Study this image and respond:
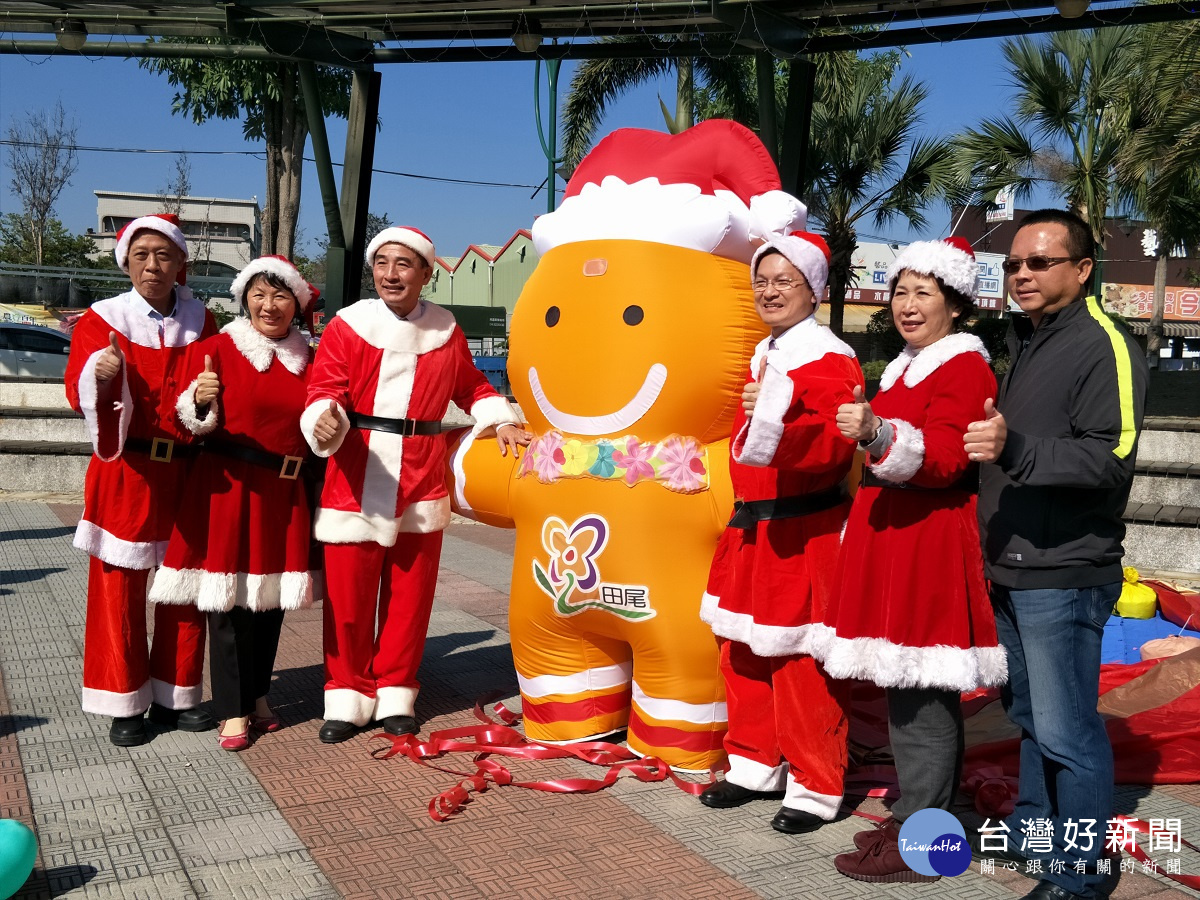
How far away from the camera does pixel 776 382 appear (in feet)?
11.4

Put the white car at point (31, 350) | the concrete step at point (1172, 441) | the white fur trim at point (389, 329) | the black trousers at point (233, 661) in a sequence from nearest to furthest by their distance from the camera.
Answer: the black trousers at point (233, 661) → the white fur trim at point (389, 329) → the concrete step at point (1172, 441) → the white car at point (31, 350)

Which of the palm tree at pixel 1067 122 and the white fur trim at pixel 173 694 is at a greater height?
the palm tree at pixel 1067 122

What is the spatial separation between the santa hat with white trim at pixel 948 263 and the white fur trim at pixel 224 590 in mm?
2813

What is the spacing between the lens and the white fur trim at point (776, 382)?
346 cm

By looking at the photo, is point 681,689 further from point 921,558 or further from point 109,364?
point 109,364

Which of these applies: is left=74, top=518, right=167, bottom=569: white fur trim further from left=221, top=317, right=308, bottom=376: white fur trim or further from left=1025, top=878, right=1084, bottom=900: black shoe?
left=1025, top=878, right=1084, bottom=900: black shoe

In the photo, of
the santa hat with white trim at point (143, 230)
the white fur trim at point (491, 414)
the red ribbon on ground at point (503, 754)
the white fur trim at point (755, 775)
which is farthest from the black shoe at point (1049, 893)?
the santa hat with white trim at point (143, 230)

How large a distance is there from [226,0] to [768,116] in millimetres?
3720

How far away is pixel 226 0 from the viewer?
7.49 meters

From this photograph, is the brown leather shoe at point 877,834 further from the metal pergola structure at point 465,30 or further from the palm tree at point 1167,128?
the palm tree at point 1167,128

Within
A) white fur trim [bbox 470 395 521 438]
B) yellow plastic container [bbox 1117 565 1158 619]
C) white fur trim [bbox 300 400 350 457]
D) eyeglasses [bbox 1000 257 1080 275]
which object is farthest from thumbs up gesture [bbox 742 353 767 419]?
yellow plastic container [bbox 1117 565 1158 619]

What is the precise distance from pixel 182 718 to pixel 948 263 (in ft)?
11.9

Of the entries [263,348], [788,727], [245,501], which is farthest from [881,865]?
[263,348]

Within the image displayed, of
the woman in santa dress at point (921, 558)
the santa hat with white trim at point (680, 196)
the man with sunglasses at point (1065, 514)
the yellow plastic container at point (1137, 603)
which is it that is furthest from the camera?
the yellow plastic container at point (1137, 603)
